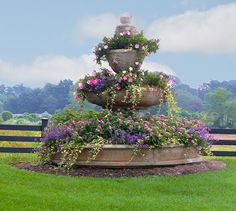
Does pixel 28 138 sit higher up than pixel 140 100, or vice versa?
pixel 140 100

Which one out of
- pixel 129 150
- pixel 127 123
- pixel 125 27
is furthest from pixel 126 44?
pixel 129 150

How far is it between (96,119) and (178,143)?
2197 mm

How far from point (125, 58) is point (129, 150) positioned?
300cm

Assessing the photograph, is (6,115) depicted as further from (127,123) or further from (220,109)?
(127,123)

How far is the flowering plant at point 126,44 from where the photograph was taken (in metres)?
14.1

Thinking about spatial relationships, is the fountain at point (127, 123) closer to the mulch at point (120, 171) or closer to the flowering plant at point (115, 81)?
the flowering plant at point (115, 81)

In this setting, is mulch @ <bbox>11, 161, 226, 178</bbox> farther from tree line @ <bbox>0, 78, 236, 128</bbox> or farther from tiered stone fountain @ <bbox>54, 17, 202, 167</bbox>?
tree line @ <bbox>0, 78, 236, 128</bbox>

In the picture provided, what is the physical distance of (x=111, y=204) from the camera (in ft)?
28.1

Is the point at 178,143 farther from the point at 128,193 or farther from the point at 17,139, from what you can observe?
the point at 17,139

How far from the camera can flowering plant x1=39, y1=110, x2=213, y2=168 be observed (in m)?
12.3

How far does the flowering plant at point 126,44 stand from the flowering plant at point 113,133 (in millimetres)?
1769

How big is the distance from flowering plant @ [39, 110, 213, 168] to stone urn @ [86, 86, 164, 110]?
265 mm

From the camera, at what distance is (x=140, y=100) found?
13602mm

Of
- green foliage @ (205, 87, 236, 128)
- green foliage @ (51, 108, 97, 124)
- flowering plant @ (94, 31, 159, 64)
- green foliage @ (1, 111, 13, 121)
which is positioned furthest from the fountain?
green foliage @ (205, 87, 236, 128)
